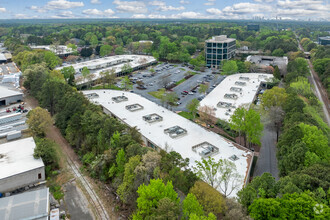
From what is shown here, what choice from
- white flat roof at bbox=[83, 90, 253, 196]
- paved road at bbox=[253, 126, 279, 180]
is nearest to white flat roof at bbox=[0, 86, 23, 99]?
white flat roof at bbox=[83, 90, 253, 196]

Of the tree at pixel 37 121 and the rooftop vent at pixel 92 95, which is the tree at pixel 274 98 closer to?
the rooftop vent at pixel 92 95

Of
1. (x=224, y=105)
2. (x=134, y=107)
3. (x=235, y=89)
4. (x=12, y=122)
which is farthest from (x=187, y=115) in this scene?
(x=12, y=122)

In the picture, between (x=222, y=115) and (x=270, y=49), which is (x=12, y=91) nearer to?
(x=222, y=115)

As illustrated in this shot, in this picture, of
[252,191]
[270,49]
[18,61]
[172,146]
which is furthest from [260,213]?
[270,49]

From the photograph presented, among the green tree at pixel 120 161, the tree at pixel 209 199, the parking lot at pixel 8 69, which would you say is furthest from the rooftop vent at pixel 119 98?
the parking lot at pixel 8 69

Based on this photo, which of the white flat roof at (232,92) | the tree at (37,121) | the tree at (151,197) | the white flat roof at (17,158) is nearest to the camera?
the tree at (151,197)

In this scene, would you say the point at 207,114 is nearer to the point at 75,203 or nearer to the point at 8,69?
the point at 75,203

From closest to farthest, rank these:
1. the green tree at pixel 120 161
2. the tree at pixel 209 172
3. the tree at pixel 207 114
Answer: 1. the tree at pixel 209 172
2. the green tree at pixel 120 161
3. the tree at pixel 207 114
